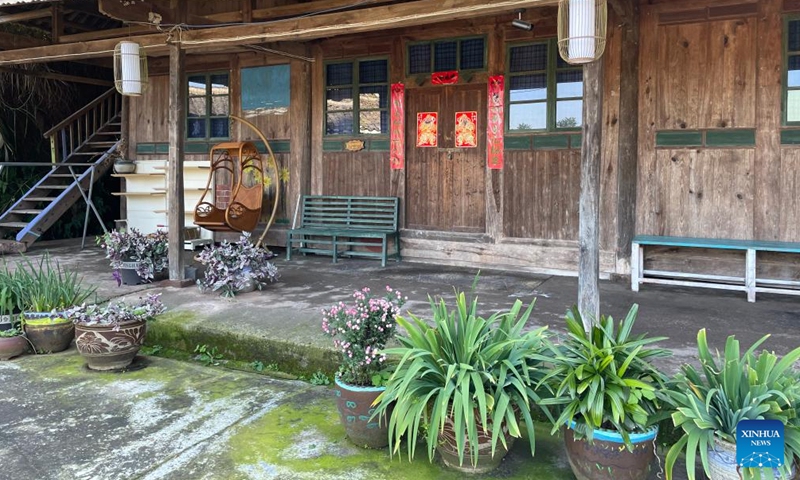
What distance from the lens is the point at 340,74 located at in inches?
279

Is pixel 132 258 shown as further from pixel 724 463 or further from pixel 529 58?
pixel 724 463

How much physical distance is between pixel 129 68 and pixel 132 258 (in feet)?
5.72

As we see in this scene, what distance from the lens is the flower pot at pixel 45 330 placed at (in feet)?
13.6

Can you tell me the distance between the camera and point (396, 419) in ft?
8.31

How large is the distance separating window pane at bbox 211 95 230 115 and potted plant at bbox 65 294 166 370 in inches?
175

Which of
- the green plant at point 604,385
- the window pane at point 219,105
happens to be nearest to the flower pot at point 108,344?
the green plant at point 604,385

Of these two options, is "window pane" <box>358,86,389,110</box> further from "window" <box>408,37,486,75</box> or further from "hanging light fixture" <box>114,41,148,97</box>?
"hanging light fixture" <box>114,41,148,97</box>

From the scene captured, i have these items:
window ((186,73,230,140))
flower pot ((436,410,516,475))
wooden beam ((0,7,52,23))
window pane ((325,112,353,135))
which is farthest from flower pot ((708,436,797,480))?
wooden beam ((0,7,52,23))

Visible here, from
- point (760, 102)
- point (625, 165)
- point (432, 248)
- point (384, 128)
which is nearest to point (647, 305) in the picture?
point (625, 165)

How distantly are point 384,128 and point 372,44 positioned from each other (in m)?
0.97

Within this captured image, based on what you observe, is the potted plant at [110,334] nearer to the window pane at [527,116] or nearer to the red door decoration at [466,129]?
Answer: the red door decoration at [466,129]

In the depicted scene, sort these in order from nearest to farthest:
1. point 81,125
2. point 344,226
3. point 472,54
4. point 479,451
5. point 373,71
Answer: point 479,451, point 472,54, point 373,71, point 344,226, point 81,125

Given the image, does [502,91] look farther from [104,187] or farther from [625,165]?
[104,187]

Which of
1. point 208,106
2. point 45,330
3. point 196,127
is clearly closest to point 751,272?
point 45,330
